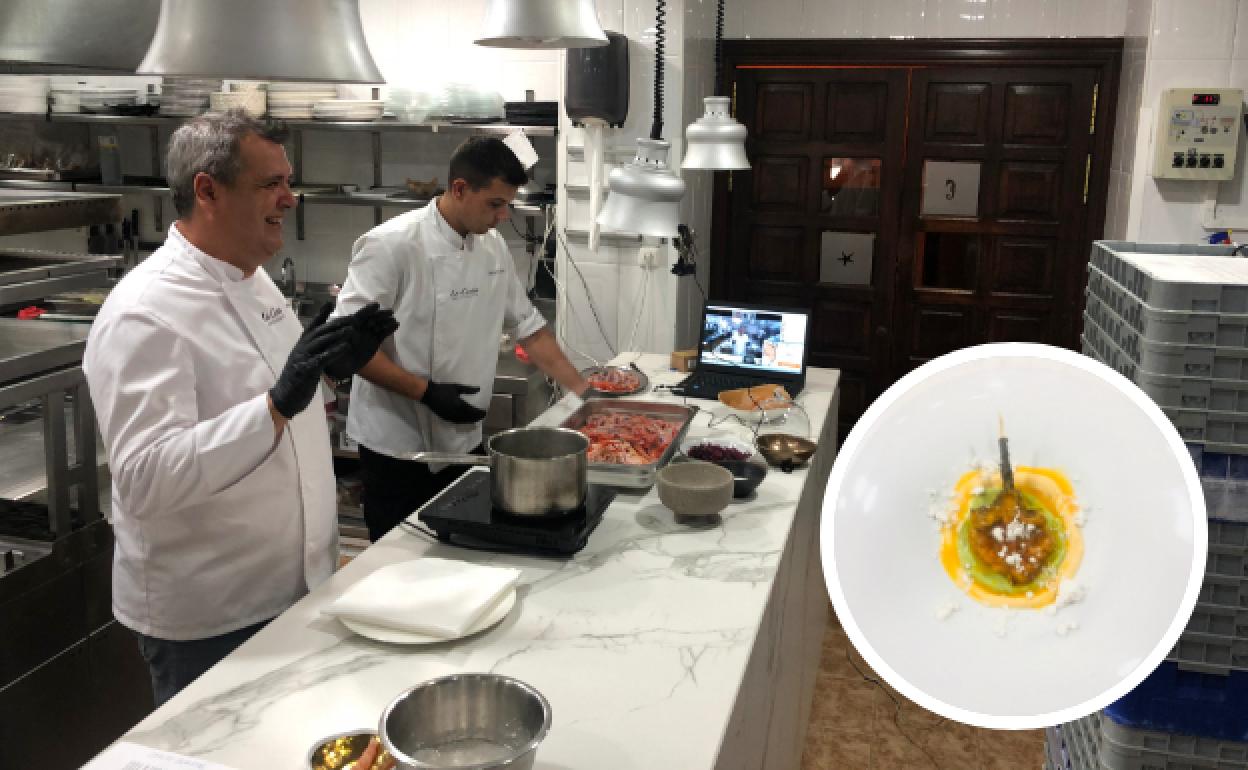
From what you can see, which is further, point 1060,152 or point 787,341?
point 1060,152

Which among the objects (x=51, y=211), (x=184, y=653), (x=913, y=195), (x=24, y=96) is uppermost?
(x=24, y=96)

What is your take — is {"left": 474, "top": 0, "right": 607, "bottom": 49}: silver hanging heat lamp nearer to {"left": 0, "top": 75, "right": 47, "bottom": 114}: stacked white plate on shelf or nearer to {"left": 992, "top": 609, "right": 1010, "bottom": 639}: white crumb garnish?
{"left": 992, "top": 609, "right": 1010, "bottom": 639}: white crumb garnish

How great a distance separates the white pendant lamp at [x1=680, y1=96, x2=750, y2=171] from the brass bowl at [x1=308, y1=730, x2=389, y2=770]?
8.17 ft

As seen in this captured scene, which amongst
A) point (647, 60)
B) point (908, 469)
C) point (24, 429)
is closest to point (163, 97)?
point (647, 60)

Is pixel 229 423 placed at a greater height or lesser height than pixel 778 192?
lesser

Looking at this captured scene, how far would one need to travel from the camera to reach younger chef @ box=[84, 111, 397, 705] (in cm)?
175

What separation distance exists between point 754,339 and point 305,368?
213 cm

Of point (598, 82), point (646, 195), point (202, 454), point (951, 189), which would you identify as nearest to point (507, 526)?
point (202, 454)

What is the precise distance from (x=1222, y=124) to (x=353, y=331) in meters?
3.36

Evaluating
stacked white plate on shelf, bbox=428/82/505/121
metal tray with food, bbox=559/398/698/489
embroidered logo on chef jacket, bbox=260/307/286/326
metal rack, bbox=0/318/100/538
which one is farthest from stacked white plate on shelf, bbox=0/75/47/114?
embroidered logo on chef jacket, bbox=260/307/286/326

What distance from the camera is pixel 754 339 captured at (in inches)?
143

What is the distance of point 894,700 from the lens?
11.7 feet

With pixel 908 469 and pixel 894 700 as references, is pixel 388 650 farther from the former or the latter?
pixel 894 700

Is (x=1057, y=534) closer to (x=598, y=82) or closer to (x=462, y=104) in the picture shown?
(x=598, y=82)
